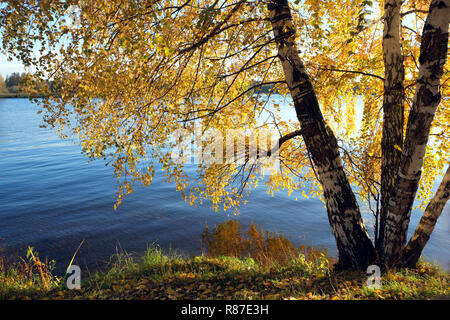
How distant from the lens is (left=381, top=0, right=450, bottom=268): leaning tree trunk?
4016mm

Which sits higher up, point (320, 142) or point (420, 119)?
point (420, 119)

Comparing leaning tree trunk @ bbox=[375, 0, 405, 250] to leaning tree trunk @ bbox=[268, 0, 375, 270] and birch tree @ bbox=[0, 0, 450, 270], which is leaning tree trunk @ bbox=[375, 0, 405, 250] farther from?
leaning tree trunk @ bbox=[268, 0, 375, 270]

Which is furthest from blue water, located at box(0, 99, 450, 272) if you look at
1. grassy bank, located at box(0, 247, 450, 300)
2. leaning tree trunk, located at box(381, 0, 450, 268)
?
leaning tree trunk, located at box(381, 0, 450, 268)

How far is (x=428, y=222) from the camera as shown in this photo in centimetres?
559

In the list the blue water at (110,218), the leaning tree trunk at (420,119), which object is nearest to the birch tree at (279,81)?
the leaning tree trunk at (420,119)

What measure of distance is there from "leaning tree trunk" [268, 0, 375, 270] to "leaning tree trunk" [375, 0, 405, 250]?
0.99m

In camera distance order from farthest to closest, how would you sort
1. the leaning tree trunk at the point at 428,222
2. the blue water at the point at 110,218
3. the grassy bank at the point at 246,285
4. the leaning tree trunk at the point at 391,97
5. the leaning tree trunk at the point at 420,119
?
the blue water at the point at 110,218, the leaning tree trunk at the point at 428,222, the leaning tree trunk at the point at 391,97, the grassy bank at the point at 246,285, the leaning tree trunk at the point at 420,119

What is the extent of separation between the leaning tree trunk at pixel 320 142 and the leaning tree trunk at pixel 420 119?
2.05ft

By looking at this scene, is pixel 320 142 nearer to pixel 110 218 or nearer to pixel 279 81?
pixel 279 81

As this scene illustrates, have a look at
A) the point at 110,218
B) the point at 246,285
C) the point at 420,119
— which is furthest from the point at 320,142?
the point at 110,218

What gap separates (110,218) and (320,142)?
1224cm

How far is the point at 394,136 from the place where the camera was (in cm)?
551

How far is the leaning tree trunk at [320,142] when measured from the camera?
201 inches

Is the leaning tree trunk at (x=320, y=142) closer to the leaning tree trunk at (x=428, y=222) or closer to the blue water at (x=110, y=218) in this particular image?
the leaning tree trunk at (x=428, y=222)
